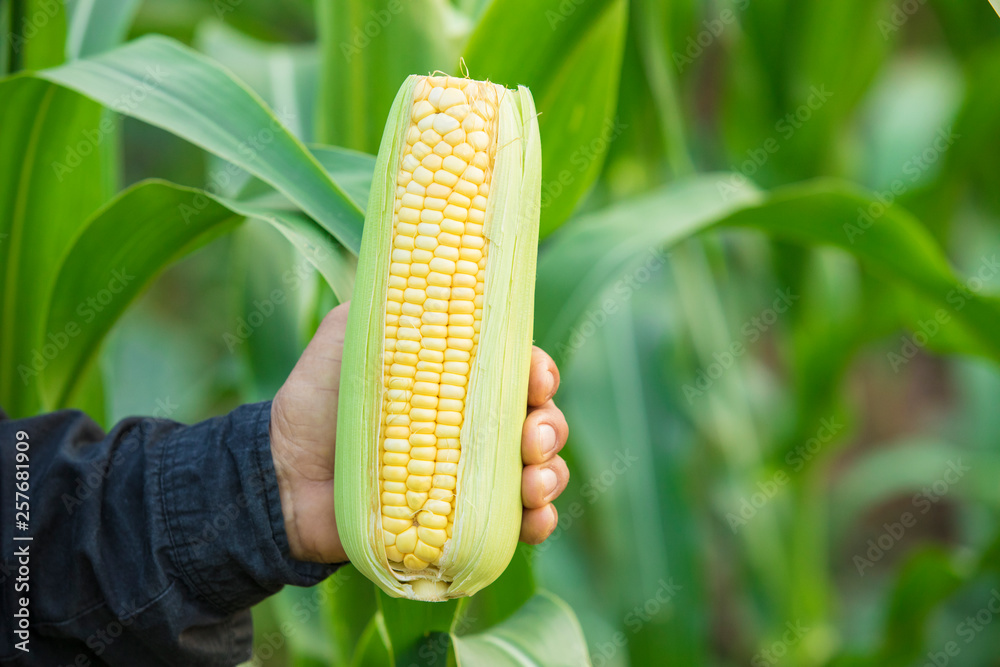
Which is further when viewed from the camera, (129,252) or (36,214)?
(36,214)

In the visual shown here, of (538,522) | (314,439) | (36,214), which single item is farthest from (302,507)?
(36,214)

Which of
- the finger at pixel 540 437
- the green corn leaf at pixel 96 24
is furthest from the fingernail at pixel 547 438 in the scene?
the green corn leaf at pixel 96 24

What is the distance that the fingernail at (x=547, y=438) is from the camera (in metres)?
0.68

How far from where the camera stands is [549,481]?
2.26 ft

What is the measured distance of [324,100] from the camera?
2.86 feet

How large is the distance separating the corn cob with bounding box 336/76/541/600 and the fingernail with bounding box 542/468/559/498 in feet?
0.24

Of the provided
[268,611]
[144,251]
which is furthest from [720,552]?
[144,251]

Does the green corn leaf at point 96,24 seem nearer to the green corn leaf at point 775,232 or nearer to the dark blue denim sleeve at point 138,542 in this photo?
the dark blue denim sleeve at point 138,542

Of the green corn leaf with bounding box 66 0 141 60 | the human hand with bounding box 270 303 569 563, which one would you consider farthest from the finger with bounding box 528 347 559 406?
the green corn leaf with bounding box 66 0 141 60

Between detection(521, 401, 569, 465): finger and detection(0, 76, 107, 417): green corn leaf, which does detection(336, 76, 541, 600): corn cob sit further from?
detection(0, 76, 107, 417): green corn leaf

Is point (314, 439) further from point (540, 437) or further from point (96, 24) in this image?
point (96, 24)

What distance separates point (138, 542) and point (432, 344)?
0.38 metres

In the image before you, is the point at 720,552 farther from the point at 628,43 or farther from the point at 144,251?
the point at 144,251

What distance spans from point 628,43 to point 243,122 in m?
0.73
